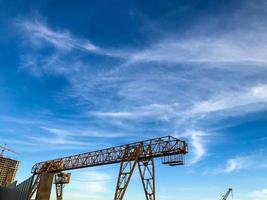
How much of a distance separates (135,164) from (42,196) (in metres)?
25.0

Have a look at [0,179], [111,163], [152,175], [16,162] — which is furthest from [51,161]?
[16,162]

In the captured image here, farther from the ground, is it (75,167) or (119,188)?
(75,167)

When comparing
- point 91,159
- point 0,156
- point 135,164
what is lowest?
point 135,164

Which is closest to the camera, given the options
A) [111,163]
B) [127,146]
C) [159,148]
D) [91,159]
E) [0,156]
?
[159,148]

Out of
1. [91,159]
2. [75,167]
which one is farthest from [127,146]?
[75,167]

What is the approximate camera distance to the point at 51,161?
52.4 metres

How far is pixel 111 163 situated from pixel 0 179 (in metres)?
149

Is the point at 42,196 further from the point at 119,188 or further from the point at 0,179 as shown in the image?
the point at 0,179

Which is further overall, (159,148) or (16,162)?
(16,162)

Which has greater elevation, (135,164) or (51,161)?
(51,161)

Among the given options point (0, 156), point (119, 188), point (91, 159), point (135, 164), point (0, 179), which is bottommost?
point (119, 188)

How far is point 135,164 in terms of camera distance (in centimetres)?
3400

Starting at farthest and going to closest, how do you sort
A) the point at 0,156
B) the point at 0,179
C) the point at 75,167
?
1. the point at 0,156
2. the point at 0,179
3. the point at 75,167

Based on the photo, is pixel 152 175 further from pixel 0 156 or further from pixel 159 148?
pixel 0 156
